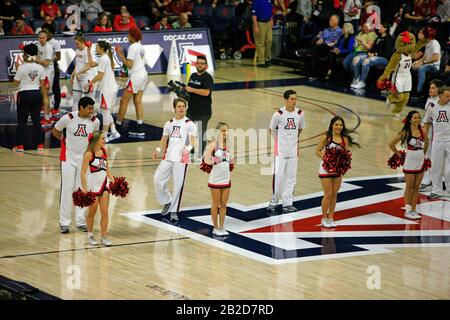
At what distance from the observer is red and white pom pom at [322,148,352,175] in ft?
46.5

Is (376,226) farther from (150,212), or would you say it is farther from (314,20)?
(314,20)

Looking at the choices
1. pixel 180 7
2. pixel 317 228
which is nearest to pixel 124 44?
pixel 180 7

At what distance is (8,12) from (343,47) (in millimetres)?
8808

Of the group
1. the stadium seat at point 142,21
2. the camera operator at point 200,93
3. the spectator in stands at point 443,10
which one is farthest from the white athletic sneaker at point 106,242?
the stadium seat at point 142,21

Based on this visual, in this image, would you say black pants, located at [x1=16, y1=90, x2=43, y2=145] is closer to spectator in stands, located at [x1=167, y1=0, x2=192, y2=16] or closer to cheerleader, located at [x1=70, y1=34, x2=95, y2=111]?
cheerleader, located at [x1=70, y1=34, x2=95, y2=111]

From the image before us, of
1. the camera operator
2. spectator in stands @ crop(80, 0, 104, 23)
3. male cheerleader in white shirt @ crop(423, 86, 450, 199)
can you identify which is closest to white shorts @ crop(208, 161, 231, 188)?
the camera operator

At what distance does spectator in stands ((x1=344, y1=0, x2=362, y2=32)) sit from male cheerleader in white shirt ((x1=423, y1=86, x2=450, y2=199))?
11422 millimetres

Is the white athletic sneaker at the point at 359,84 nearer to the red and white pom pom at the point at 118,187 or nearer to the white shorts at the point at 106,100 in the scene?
the white shorts at the point at 106,100

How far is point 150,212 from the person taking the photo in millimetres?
15172

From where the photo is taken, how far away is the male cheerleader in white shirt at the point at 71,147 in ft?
45.6

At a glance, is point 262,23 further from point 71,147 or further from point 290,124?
point 71,147

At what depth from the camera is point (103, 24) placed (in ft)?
86.8

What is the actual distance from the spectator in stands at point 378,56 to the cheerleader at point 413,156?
10.3 meters
